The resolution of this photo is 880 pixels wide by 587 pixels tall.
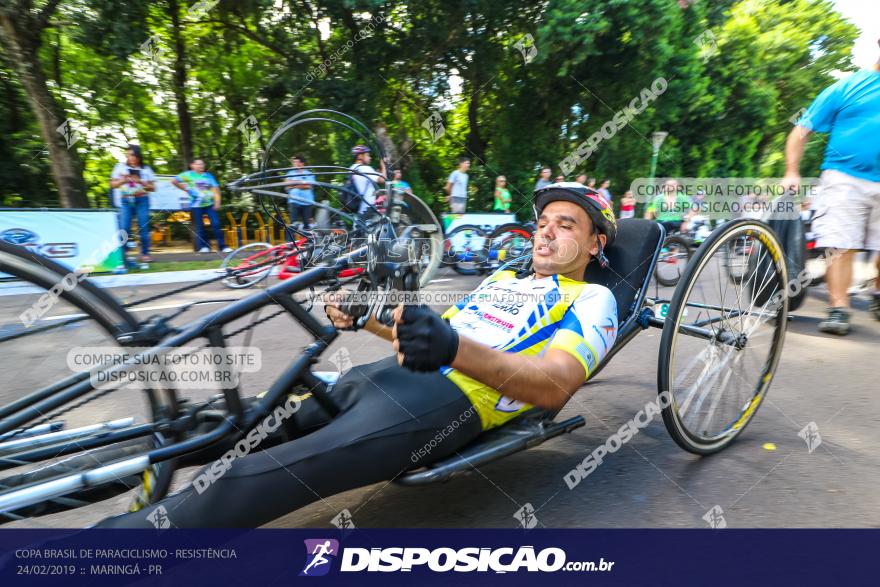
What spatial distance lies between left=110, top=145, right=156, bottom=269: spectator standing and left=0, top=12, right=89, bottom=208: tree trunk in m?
2.40

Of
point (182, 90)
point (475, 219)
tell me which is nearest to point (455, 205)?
point (475, 219)

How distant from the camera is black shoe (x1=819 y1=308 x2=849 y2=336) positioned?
441 centimetres

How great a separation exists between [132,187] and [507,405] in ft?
25.9

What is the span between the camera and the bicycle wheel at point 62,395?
5.52 ft

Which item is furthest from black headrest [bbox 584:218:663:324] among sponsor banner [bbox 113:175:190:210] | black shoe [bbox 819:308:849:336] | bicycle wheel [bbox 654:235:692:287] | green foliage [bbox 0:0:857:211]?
sponsor banner [bbox 113:175:190:210]

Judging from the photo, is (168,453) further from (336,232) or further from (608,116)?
(608,116)

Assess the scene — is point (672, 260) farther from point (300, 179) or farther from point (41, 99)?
point (41, 99)

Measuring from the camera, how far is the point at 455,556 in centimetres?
179

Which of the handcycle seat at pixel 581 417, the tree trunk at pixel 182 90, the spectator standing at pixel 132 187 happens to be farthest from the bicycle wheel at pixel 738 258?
the tree trunk at pixel 182 90

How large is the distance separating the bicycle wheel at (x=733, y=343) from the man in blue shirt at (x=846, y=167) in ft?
5.45

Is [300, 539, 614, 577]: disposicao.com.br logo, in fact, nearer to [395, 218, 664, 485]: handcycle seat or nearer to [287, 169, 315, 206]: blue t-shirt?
[395, 218, 664, 485]: handcycle seat

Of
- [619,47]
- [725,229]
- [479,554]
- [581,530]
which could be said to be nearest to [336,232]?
[479,554]

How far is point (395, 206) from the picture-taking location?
1878mm

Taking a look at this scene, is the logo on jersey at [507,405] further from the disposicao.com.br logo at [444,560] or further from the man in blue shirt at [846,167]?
the man in blue shirt at [846,167]
